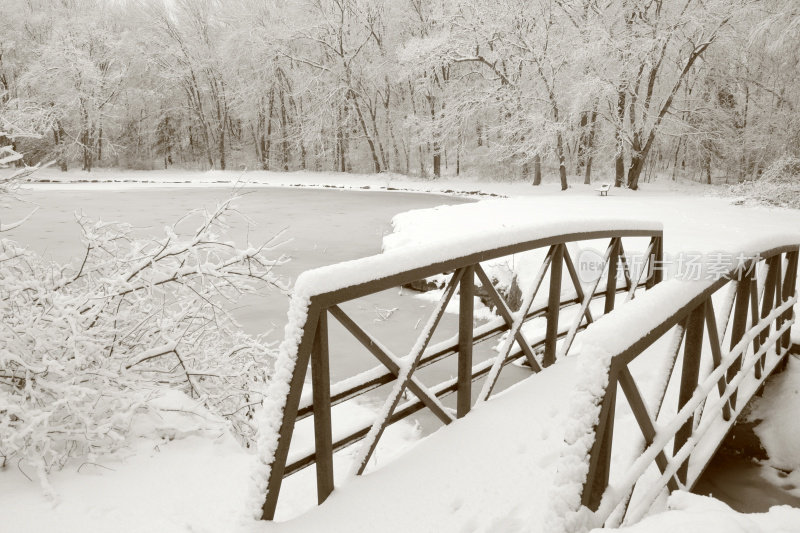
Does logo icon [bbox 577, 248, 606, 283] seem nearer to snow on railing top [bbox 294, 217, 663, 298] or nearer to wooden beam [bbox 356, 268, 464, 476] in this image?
snow on railing top [bbox 294, 217, 663, 298]

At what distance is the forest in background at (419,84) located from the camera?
23.2m

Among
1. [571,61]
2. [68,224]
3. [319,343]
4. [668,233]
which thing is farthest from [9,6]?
[319,343]

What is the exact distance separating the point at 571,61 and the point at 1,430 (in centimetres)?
2440

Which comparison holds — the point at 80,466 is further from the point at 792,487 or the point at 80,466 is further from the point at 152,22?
the point at 152,22

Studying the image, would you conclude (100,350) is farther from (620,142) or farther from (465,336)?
(620,142)

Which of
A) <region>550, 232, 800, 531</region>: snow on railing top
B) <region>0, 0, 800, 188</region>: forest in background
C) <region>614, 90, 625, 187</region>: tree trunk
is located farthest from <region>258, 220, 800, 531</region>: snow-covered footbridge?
<region>614, 90, 625, 187</region>: tree trunk

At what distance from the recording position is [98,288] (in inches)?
154

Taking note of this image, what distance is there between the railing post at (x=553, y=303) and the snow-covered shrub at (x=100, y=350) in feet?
7.51

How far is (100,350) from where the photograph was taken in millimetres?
3979

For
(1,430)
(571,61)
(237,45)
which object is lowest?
(1,430)

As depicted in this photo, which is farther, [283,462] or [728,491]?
[728,491]

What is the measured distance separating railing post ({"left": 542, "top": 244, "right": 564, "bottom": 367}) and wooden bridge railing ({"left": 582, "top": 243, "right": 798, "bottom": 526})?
902 mm

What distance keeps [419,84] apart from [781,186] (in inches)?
790

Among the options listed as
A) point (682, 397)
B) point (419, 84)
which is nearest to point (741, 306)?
point (682, 397)
